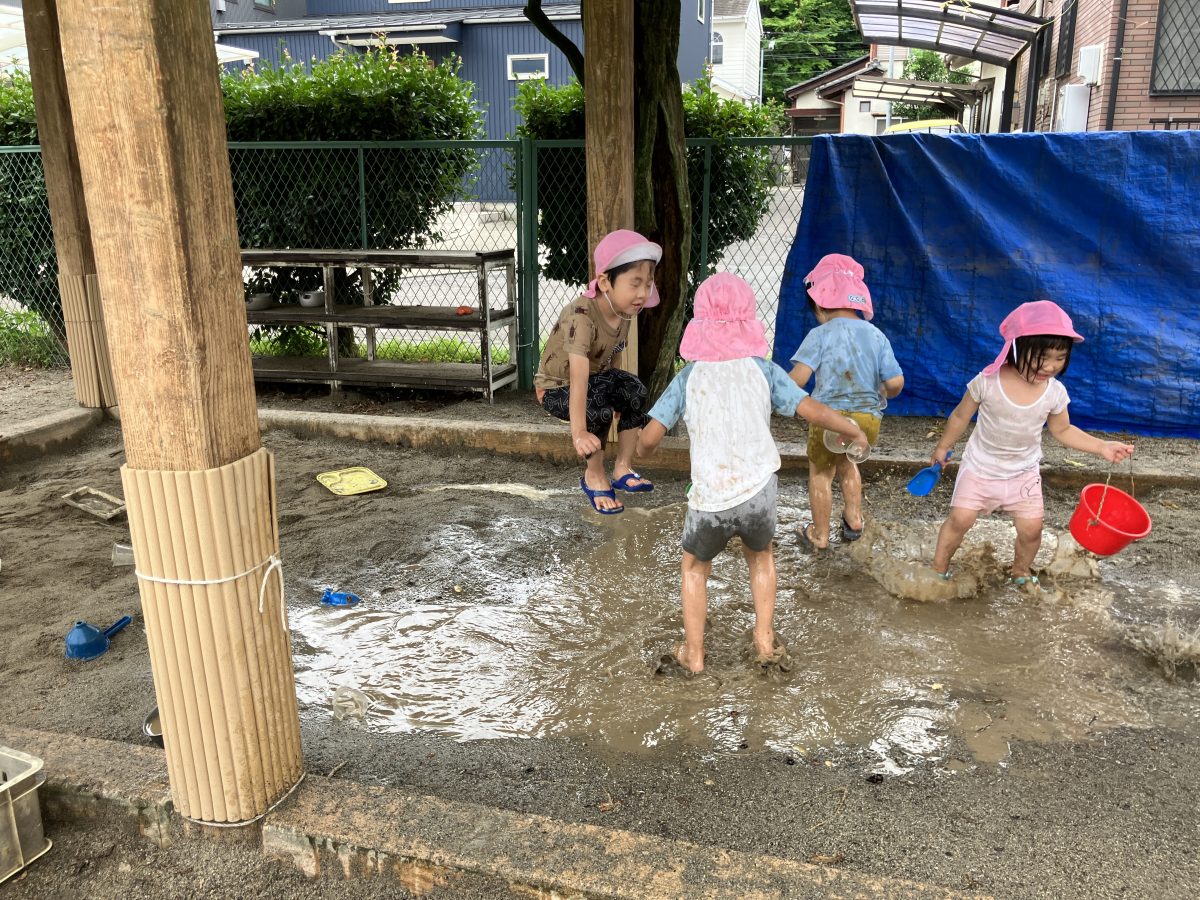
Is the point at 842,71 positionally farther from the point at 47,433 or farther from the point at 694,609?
the point at 694,609

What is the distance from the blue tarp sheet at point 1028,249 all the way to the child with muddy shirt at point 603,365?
2772mm

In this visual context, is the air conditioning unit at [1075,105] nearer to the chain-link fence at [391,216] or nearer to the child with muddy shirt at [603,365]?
the chain-link fence at [391,216]

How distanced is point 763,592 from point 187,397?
7.16 ft

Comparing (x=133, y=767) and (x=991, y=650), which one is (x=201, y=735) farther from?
(x=991, y=650)

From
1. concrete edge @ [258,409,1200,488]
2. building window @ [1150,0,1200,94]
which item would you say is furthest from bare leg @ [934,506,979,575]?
building window @ [1150,0,1200,94]

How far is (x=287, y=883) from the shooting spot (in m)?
2.55

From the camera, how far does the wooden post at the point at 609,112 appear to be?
5656 millimetres

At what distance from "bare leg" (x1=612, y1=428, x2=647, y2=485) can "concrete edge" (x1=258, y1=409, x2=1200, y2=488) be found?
1.38 meters

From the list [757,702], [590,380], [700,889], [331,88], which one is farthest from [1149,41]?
[700,889]

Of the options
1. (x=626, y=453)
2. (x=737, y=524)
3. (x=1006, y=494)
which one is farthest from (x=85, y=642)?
(x=1006, y=494)

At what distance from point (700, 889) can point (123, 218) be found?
6.93 ft

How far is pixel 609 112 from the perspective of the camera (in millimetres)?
5871

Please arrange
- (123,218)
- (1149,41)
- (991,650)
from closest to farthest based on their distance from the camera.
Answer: (123,218) → (991,650) → (1149,41)

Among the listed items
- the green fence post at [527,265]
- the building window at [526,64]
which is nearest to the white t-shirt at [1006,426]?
the green fence post at [527,265]
